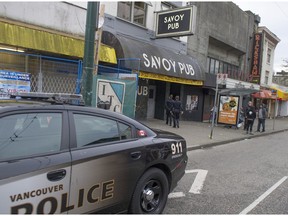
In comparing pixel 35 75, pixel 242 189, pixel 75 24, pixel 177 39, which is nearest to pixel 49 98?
pixel 242 189

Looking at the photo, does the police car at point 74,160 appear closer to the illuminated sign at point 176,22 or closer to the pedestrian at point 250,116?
the illuminated sign at point 176,22

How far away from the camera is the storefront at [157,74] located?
40.0 feet

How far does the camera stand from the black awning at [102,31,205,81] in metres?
12.0

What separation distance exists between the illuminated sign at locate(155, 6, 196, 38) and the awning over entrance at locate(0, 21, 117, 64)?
4.48m

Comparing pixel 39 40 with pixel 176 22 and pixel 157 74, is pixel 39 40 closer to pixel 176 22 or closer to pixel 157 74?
pixel 157 74

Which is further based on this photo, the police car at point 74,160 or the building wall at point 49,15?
the building wall at point 49,15

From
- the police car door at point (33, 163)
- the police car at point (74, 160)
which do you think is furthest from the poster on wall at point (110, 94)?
the police car door at point (33, 163)

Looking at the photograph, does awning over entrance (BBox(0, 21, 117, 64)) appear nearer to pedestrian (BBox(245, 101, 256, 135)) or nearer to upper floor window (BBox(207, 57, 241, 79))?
pedestrian (BBox(245, 101, 256, 135))

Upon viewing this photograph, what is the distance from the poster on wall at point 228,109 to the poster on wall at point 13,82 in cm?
1203

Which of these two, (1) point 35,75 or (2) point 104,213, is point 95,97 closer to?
(1) point 35,75

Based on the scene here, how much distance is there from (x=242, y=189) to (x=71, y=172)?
3.86 metres

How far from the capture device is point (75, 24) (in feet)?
37.1

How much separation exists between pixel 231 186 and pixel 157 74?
822 cm

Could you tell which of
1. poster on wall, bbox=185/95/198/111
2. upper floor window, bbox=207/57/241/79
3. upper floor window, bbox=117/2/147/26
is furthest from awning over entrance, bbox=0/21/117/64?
upper floor window, bbox=207/57/241/79
